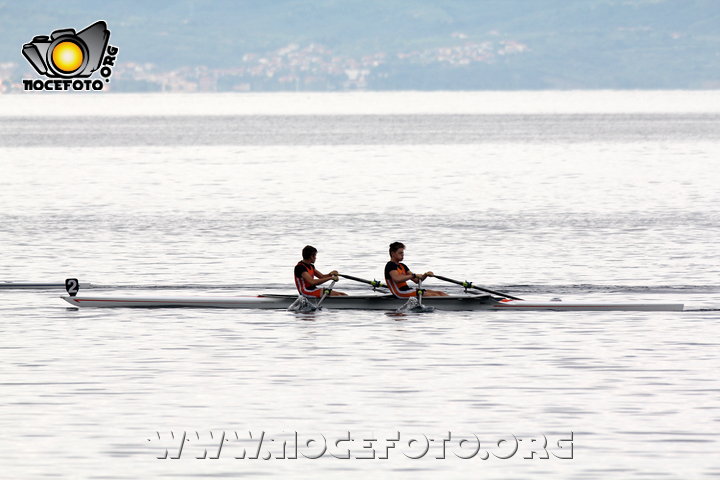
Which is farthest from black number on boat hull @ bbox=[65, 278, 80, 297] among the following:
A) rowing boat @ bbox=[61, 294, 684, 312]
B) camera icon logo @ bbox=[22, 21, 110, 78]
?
camera icon logo @ bbox=[22, 21, 110, 78]

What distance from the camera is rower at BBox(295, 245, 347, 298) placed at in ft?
97.1

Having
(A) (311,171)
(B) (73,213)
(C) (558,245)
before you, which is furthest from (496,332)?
(A) (311,171)

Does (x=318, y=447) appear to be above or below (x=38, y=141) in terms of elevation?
below

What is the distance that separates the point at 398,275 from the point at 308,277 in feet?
5.95

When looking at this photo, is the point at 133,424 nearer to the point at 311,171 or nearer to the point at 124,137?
the point at 311,171

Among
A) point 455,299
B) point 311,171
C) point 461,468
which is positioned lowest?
point 461,468

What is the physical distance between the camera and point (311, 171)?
317ft

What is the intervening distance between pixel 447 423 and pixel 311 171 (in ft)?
253

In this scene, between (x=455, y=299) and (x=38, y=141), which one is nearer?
(x=455, y=299)

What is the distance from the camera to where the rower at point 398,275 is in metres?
29.2

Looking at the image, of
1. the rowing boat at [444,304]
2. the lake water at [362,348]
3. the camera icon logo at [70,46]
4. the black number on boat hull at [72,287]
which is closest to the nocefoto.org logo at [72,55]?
the camera icon logo at [70,46]

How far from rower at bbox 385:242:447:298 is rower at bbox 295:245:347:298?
1121 millimetres

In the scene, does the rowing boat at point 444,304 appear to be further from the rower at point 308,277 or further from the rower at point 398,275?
the rower at point 308,277

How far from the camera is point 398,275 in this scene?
2952 centimetres
